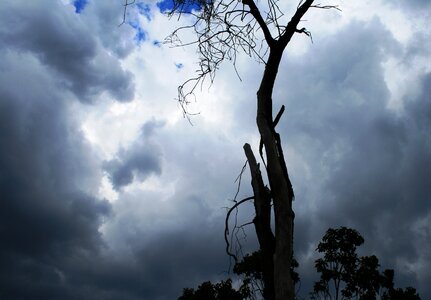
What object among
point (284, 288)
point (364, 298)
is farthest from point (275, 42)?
point (364, 298)

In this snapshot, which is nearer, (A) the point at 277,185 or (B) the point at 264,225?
(A) the point at 277,185

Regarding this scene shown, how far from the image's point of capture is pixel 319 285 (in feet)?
62.9

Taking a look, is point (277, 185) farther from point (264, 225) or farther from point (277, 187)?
point (264, 225)

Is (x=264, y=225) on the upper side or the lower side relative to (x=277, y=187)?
lower

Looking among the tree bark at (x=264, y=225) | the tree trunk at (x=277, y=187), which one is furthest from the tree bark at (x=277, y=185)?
the tree bark at (x=264, y=225)

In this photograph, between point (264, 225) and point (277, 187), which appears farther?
point (264, 225)

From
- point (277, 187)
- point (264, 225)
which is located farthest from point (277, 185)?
point (264, 225)

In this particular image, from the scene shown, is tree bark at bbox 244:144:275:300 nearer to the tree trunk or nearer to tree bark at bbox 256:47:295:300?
the tree trunk

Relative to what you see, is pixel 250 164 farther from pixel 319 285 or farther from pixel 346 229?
pixel 319 285

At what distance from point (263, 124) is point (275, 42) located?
28.0 inches

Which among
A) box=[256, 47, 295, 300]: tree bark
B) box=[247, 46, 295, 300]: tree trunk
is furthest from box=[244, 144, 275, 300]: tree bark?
box=[256, 47, 295, 300]: tree bark

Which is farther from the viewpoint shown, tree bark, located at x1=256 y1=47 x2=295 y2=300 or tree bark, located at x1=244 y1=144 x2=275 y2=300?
tree bark, located at x1=244 y1=144 x2=275 y2=300

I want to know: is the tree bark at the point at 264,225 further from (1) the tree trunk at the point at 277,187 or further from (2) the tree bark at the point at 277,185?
(2) the tree bark at the point at 277,185

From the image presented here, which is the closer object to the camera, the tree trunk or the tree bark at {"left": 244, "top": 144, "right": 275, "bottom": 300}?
the tree trunk
